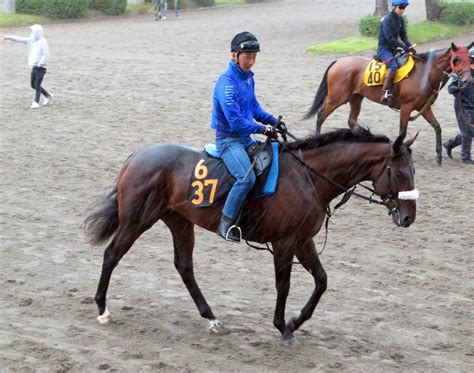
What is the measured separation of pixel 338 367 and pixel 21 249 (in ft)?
13.2

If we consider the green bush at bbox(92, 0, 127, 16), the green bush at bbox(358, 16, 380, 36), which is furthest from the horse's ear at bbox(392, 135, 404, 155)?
the green bush at bbox(92, 0, 127, 16)

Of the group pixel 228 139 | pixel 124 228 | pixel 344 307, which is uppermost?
pixel 228 139

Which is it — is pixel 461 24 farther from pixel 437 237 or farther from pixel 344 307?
pixel 344 307

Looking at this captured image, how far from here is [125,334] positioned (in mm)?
6875

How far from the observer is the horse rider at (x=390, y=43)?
534 inches

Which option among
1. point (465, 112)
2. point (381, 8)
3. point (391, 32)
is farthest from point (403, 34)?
point (381, 8)

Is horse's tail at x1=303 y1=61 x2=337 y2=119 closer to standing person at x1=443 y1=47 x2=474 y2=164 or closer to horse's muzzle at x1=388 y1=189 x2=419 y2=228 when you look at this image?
standing person at x1=443 y1=47 x2=474 y2=164

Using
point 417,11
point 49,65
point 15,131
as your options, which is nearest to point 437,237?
point 15,131

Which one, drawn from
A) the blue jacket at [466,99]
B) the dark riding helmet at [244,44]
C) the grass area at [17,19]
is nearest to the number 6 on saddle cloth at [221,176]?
the dark riding helmet at [244,44]

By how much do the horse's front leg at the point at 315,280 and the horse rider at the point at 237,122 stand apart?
0.57 metres

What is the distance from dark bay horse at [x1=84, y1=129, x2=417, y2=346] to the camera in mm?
6598

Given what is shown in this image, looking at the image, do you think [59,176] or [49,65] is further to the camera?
[49,65]

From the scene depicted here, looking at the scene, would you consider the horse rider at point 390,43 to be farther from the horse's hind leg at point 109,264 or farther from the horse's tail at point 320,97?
the horse's hind leg at point 109,264

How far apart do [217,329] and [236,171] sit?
1339 millimetres
